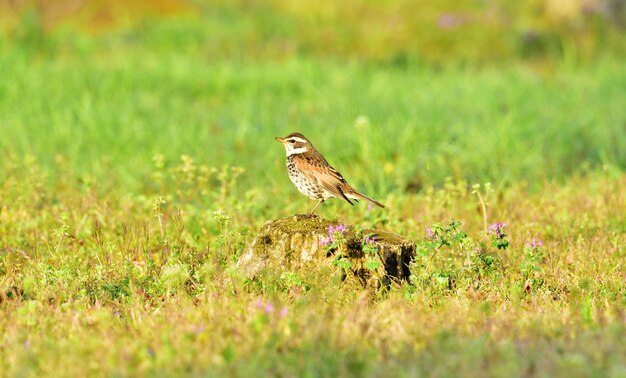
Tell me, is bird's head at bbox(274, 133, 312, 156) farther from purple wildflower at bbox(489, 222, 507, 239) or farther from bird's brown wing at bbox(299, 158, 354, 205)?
purple wildflower at bbox(489, 222, 507, 239)

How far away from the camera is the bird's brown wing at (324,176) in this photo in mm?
6973

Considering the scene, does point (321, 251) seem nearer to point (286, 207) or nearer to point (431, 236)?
point (431, 236)

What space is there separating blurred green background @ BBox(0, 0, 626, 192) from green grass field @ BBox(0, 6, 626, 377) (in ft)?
0.15

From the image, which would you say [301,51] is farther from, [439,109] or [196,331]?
[196,331]

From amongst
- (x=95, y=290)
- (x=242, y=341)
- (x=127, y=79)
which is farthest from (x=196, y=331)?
(x=127, y=79)

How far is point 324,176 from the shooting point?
6.97m

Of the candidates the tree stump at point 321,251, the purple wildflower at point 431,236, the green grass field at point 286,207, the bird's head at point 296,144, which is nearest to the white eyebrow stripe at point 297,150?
the bird's head at point 296,144

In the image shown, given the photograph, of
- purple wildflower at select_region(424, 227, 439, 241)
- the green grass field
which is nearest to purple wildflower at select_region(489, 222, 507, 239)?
the green grass field

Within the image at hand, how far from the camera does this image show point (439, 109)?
12.1 metres

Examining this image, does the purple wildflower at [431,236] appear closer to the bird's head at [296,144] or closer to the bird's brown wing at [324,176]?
the bird's brown wing at [324,176]

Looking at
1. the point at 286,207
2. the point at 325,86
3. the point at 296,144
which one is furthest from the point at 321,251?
the point at 325,86

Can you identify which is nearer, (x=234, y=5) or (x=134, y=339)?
(x=134, y=339)

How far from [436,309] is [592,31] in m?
12.3

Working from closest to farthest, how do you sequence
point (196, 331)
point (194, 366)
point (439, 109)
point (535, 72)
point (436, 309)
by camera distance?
point (194, 366), point (196, 331), point (436, 309), point (439, 109), point (535, 72)
